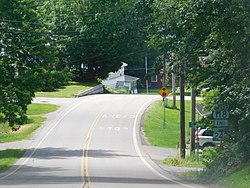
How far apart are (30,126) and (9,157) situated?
51.5ft

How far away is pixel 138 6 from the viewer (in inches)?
1043

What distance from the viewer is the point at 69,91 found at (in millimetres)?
79875

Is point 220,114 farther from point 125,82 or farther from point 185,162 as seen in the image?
point 125,82

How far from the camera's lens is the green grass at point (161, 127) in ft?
154

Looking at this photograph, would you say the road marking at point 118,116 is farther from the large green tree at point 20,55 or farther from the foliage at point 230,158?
the foliage at point 230,158

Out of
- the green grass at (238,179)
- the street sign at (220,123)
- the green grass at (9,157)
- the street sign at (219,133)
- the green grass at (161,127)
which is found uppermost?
the street sign at (220,123)

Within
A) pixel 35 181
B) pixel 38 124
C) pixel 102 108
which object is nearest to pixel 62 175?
pixel 35 181

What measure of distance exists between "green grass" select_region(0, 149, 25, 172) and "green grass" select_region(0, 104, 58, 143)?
733 centimetres

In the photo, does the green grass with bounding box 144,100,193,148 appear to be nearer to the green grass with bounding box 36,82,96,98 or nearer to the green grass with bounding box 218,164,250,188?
the green grass with bounding box 36,82,96,98

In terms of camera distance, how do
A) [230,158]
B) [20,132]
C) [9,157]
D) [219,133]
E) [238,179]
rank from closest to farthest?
[238,179]
[230,158]
[219,133]
[9,157]
[20,132]

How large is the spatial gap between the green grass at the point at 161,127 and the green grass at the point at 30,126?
930 centimetres

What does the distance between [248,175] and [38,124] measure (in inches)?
1409

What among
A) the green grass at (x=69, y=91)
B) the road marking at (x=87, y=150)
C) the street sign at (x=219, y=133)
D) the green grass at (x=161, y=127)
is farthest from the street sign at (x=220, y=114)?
the green grass at (x=69, y=91)

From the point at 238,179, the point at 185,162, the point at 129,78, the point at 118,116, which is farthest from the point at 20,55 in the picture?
the point at 129,78
